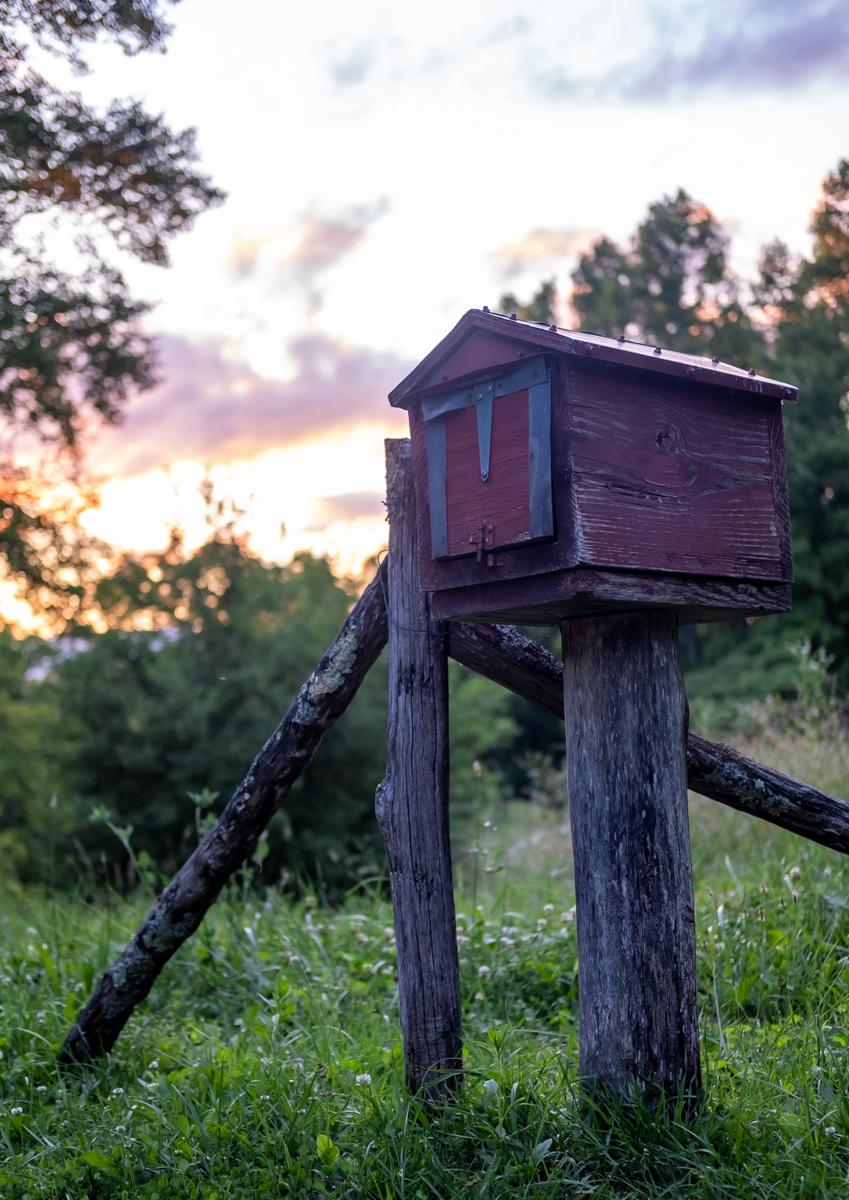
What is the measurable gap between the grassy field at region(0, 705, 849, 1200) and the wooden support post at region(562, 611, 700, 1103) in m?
0.17

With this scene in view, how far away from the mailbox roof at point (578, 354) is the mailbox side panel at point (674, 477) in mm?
63

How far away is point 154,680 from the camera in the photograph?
1257 cm

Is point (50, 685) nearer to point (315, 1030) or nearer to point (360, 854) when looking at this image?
point (360, 854)

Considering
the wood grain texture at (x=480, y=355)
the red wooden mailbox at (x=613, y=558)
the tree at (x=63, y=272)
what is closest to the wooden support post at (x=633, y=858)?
the red wooden mailbox at (x=613, y=558)

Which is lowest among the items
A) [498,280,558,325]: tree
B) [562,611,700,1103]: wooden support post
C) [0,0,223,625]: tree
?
[562,611,700,1103]: wooden support post

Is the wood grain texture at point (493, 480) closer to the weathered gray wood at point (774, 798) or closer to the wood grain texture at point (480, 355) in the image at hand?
the wood grain texture at point (480, 355)

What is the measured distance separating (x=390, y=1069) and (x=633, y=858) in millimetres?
1173

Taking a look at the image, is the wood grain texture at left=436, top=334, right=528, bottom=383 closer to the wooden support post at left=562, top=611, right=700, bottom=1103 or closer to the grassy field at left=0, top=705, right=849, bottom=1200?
the wooden support post at left=562, top=611, right=700, bottom=1103

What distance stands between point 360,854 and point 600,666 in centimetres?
1050

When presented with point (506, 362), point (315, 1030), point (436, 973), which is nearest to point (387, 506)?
point (506, 362)

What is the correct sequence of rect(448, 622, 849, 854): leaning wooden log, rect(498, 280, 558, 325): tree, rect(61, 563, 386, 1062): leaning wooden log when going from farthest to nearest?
rect(498, 280, 558, 325): tree, rect(61, 563, 386, 1062): leaning wooden log, rect(448, 622, 849, 854): leaning wooden log

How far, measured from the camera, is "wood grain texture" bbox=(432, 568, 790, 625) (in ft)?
8.63

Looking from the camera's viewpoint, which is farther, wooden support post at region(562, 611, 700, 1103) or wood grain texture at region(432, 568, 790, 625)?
wooden support post at region(562, 611, 700, 1103)

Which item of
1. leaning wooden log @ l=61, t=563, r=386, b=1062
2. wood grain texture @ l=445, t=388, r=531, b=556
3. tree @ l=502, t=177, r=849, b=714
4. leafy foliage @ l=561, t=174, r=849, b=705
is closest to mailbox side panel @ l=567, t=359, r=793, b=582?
wood grain texture @ l=445, t=388, r=531, b=556
